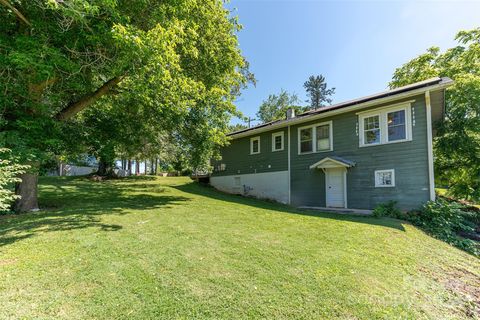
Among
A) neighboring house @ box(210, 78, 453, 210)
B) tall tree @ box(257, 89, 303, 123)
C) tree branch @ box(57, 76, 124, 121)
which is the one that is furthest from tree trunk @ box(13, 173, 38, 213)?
tall tree @ box(257, 89, 303, 123)

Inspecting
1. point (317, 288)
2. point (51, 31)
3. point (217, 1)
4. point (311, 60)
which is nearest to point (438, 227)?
point (317, 288)

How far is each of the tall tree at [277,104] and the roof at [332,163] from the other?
1006 inches

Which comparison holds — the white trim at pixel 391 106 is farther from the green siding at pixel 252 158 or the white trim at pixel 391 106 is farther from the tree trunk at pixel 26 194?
the tree trunk at pixel 26 194

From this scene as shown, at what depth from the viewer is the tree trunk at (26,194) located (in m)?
7.28

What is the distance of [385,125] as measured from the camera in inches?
403

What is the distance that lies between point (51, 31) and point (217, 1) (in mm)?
6021

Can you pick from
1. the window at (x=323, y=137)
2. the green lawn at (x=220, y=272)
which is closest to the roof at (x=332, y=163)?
the window at (x=323, y=137)

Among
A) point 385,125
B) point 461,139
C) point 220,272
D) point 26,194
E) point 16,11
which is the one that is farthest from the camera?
point 461,139

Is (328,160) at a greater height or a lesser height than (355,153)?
lesser

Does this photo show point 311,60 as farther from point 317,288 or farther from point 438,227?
point 317,288

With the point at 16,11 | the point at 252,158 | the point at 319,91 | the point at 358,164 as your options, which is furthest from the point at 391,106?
the point at 319,91

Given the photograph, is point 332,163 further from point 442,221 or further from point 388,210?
point 442,221

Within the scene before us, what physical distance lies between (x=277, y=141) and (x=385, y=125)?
19.4ft

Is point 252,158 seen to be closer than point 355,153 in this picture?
No
